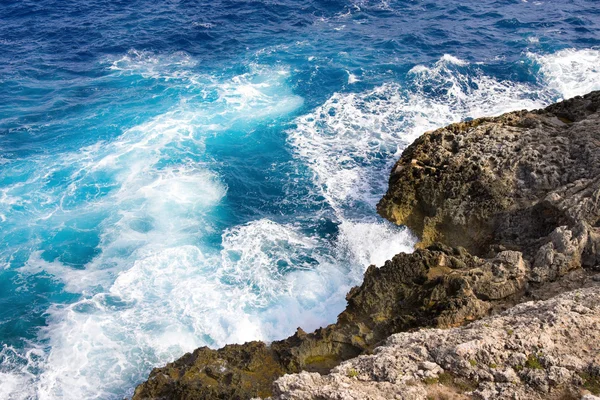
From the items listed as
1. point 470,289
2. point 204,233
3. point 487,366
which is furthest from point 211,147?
point 487,366

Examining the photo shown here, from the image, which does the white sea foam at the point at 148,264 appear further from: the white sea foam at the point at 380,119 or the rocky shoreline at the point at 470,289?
the rocky shoreline at the point at 470,289

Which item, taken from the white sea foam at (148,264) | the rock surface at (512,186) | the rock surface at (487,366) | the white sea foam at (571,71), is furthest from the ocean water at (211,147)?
the rock surface at (487,366)

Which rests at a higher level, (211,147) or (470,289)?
(470,289)

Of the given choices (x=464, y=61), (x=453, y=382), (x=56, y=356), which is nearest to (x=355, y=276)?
(x=453, y=382)

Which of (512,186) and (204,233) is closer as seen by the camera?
(512,186)

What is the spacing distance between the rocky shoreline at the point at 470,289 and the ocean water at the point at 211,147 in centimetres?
476

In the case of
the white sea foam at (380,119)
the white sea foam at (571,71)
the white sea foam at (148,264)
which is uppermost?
the white sea foam at (571,71)

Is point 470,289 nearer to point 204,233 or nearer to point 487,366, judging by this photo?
point 487,366

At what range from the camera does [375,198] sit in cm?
3525

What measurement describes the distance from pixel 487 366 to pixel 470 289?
550 centimetres

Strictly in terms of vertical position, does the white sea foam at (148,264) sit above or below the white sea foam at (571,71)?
below

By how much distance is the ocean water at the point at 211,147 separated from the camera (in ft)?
89.8

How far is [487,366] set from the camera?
49.4ft

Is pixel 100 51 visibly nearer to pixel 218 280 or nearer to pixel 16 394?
pixel 218 280
